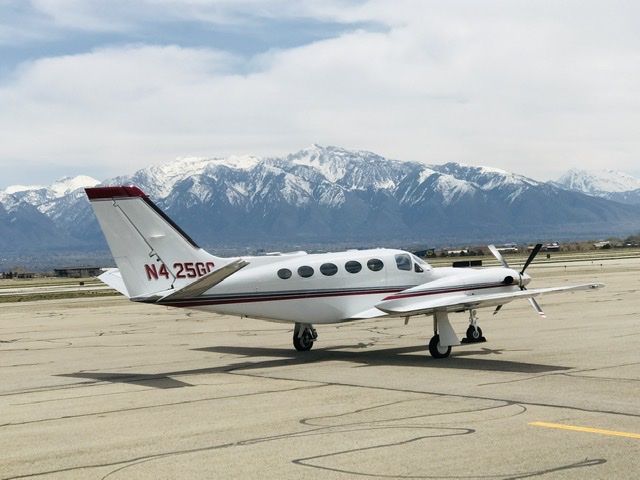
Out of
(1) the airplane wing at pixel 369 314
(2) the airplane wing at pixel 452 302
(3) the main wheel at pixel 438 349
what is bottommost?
(3) the main wheel at pixel 438 349

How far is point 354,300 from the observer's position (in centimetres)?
2527

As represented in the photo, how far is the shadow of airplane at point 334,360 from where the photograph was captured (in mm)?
21141

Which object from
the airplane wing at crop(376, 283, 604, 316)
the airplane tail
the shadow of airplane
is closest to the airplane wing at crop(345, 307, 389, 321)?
the airplane wing at crop(376, 283, 604, 316)

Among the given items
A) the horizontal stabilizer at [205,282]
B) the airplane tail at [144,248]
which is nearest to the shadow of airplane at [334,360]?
the horizontal stabilizer at [205,282]

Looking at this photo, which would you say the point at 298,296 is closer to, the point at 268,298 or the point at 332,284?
the point at 268,298

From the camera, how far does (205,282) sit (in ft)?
74.4

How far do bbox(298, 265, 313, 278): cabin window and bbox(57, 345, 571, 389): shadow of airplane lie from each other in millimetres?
2278

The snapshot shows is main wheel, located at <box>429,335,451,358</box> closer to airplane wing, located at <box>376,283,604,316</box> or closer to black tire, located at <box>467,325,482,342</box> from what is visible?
airplane wing, located at <box>376,283,604,316</box>

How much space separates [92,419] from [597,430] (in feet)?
28.0

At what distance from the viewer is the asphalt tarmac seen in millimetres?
12047

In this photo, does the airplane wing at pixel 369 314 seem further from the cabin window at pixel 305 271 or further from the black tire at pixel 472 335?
the black tire at pixel 472 335

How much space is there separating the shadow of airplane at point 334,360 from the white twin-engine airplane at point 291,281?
2.50 feet

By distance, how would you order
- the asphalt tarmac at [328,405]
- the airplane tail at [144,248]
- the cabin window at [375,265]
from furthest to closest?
the cabin window at [375,265]
the airplane tail at [144,248]
the asphalt tarmac at [328,405]

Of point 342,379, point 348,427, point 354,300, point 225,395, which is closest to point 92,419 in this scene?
point 225,395
